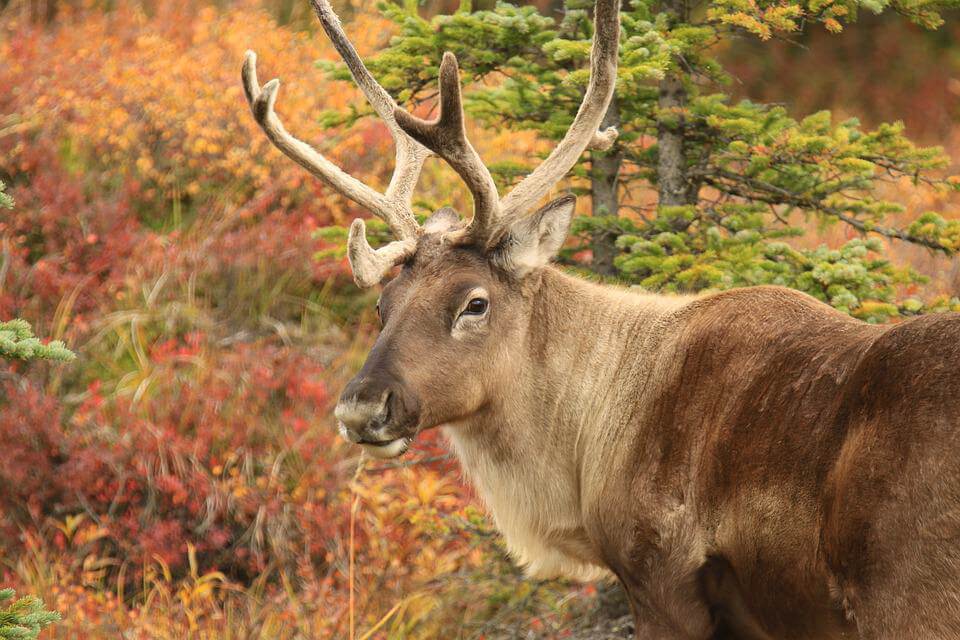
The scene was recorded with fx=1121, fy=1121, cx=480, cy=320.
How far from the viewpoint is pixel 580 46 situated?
5.31 meters

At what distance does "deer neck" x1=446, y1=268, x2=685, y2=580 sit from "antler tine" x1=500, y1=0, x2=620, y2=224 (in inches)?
16.2

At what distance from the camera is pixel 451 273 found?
4.80 meters

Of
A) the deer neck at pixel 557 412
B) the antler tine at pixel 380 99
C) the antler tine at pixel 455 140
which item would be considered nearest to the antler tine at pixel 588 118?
the antler tine at pixel 455 140

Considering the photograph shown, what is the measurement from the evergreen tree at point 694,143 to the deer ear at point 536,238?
774mm

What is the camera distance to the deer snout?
4.32m

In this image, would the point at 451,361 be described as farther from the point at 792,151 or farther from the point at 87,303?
the point at 87,303

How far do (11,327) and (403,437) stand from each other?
4.94ft

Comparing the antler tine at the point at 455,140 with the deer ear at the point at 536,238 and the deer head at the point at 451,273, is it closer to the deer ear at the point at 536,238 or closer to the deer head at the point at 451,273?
the deer head at the point at 451,273

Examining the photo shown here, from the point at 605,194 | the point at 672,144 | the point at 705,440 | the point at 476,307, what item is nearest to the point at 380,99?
the point at 476,307

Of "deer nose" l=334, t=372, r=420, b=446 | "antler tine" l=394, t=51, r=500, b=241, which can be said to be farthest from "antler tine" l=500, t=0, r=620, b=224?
"deer nose" l=334, t=372, r=420, b=446

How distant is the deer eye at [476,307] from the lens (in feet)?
15.6

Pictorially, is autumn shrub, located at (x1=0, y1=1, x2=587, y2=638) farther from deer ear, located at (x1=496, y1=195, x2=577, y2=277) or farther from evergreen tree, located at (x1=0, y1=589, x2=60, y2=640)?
evergreen tree, located at (x1=0, y1=589, x2=60, y2=640)

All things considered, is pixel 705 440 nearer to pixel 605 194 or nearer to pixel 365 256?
pixel 365 256

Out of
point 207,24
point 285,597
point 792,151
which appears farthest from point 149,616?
point 207,24
